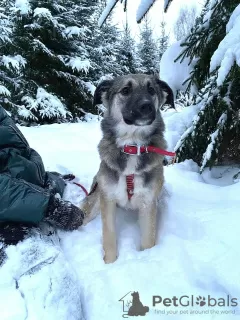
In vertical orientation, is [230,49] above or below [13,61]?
above

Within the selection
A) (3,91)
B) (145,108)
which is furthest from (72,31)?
(145,108)

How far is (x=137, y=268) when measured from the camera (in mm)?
2486

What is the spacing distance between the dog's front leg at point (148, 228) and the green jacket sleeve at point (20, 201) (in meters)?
0.93

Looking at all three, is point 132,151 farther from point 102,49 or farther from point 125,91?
point 102,49

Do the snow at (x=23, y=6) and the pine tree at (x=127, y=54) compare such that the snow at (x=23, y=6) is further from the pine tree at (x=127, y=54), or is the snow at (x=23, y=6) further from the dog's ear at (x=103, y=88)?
the dog's ear at (x=103, y=88)

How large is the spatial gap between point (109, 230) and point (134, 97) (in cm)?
129

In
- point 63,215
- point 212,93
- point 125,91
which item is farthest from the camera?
point 212,93

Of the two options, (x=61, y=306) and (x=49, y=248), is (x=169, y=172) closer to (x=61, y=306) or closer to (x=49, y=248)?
(x=49, y=248)

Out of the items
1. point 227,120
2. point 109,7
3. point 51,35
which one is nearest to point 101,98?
point 109,7

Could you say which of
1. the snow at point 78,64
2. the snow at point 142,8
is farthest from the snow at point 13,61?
the snow at point 142,8

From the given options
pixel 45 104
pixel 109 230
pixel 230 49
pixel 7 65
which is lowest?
pixel 45 104

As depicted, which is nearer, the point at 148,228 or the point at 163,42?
the point at 148,228

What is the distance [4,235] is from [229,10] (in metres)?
3.25

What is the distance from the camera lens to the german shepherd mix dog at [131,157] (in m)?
2.94
